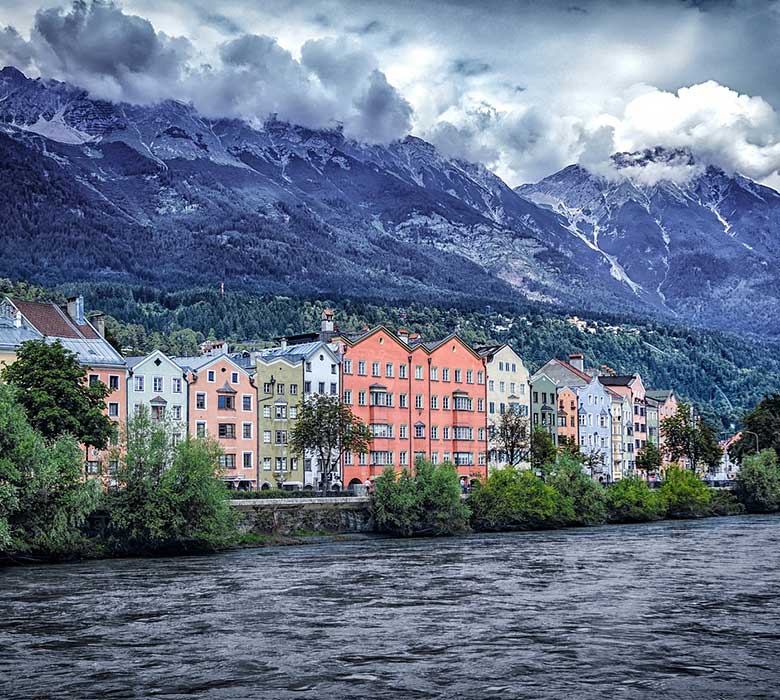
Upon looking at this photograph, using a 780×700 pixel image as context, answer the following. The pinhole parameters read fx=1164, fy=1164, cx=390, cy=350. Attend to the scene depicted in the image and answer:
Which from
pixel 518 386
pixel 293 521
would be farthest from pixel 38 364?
pixel 518 386

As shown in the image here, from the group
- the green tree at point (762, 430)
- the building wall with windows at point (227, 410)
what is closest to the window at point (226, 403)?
the building wall with windows at point (227, 410)

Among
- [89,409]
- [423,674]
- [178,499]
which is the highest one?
Result: [89,409]

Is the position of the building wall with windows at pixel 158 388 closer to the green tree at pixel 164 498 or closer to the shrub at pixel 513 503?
the green tree at pixel 164 498

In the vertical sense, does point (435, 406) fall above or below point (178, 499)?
above

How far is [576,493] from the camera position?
125562mm

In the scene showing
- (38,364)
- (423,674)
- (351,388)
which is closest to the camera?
(423,674)

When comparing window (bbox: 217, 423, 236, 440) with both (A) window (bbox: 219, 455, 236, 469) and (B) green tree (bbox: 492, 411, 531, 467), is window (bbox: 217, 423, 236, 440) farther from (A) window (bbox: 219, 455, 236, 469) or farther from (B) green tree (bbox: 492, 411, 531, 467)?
(B) green tree (bbox: 492, 411, 531, 467)

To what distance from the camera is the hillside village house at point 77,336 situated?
376 feet

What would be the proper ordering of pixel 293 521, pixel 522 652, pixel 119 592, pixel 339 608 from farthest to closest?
1. pixel 293 521
2. pixel 119 592
3. pixel 339 608
4. pixel 522 652

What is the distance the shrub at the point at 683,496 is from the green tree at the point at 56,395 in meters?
75.3

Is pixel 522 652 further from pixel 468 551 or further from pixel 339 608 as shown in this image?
pixel 468 551

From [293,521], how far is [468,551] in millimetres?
20612

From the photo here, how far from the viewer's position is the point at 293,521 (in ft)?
341

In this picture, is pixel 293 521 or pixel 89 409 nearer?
pixel 89 409
